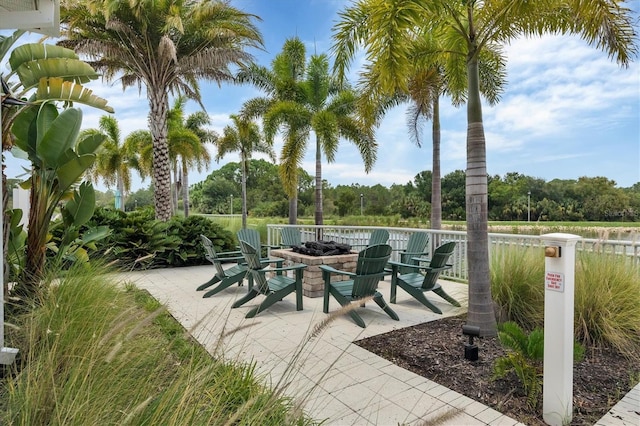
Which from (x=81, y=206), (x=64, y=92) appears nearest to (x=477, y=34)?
(x=64, y=92)

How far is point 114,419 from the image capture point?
1388mm

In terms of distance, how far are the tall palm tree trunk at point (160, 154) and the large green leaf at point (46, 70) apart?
7.18 metres

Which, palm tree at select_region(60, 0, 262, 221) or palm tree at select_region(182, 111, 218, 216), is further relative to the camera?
palm tree at select_region(182, 111, 218, 216)

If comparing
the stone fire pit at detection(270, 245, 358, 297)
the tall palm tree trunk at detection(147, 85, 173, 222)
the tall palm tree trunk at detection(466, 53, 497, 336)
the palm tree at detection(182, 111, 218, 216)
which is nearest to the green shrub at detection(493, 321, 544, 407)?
the tall palm tree trunk at detection(466, 53, 497, 336)

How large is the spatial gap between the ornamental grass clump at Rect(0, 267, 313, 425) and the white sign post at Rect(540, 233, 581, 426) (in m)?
1.74

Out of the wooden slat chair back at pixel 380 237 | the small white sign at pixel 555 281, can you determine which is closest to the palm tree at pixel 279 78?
the wooden slat chair back at pixel 380 237

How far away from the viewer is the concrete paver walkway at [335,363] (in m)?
2.44

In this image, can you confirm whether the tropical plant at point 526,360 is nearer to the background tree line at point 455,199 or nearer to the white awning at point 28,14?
the white awning at point 28,14

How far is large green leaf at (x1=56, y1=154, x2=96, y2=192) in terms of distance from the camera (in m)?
3.89

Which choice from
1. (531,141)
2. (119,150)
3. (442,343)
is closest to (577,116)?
(531,141)

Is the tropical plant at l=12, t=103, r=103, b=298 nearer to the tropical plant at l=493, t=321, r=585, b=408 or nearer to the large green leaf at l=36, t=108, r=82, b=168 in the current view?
the large green leaf at l=36, t=108, r=82, b=168

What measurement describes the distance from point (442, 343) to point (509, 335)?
865mm

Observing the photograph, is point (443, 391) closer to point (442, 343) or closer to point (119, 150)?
point (442, 343)

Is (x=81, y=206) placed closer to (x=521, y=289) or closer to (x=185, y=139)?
(x=521, y=289)
